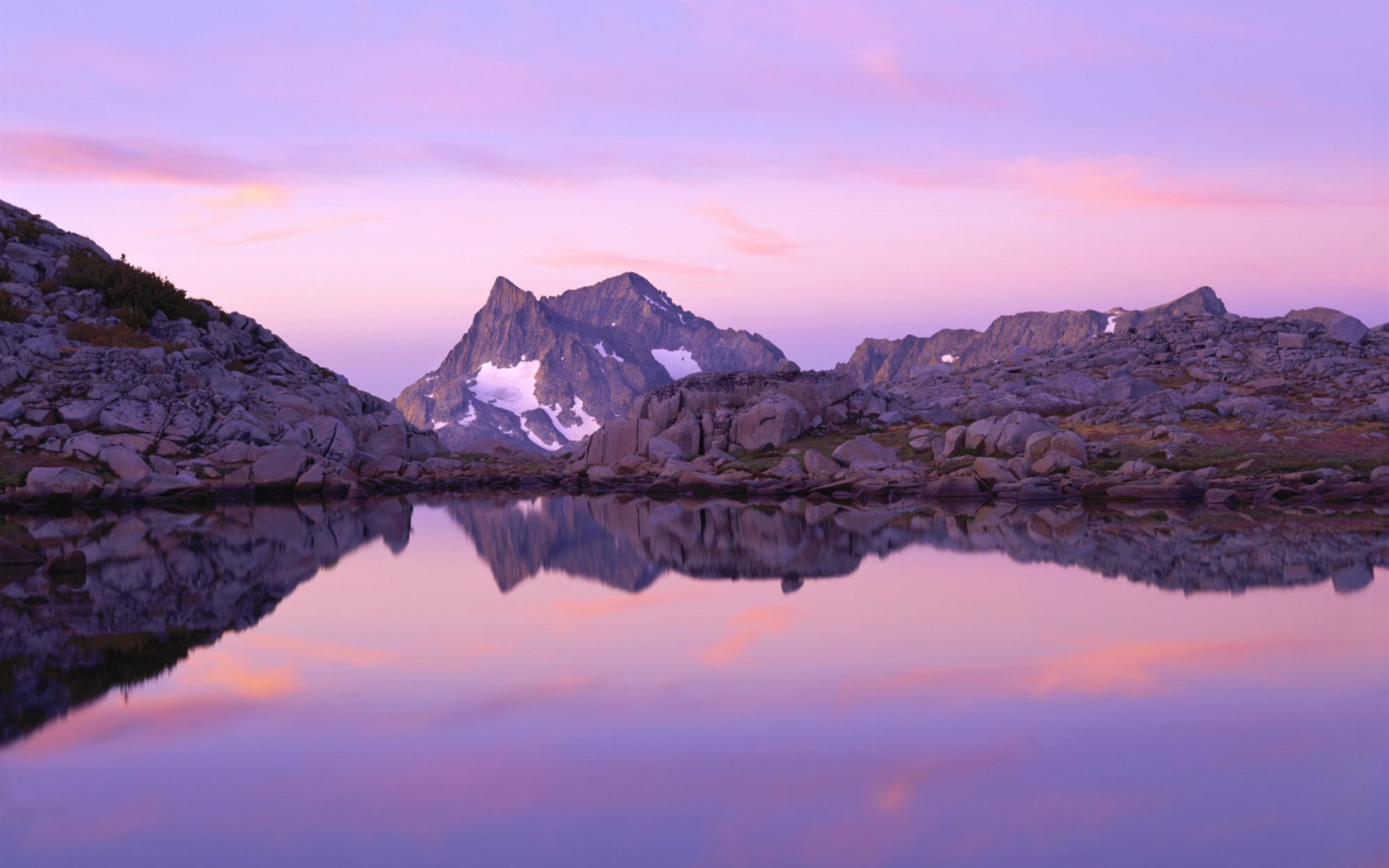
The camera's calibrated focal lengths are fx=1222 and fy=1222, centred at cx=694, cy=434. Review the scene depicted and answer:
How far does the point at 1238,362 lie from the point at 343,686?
60760 mm

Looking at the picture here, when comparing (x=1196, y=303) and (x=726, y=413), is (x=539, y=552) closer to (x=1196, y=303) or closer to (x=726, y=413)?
(x=726, y=413)

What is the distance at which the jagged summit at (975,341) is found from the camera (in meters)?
166

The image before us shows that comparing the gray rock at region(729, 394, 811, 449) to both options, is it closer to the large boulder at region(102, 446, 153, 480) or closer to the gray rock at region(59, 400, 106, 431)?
the large boulder at region(102, 446, 153, 480)

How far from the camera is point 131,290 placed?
61031 millimetres

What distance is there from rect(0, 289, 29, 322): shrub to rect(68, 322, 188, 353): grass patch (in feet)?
6.51

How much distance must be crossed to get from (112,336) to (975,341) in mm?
138877

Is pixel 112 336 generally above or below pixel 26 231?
below

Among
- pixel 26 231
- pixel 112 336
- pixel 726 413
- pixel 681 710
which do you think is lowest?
Result: pixel 681 710

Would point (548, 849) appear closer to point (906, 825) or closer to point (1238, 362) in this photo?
point (906, 825)

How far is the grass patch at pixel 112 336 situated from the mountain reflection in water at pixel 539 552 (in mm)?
16222

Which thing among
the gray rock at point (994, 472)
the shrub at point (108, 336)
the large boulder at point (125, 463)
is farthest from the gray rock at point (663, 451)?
the shrub at point (108, 336)

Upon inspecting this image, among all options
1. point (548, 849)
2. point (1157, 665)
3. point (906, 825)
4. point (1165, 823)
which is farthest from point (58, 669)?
point (1157, 665)

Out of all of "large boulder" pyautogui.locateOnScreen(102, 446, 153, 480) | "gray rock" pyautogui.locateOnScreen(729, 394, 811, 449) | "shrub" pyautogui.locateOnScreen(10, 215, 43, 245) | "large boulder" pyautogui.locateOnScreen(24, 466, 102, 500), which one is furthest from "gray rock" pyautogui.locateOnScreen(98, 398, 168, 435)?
"gray rock" pyautogui.locateOnScreen(729, 394, 811, 449)

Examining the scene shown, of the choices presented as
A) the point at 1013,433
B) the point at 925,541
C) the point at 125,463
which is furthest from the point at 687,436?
the point at 925,541
